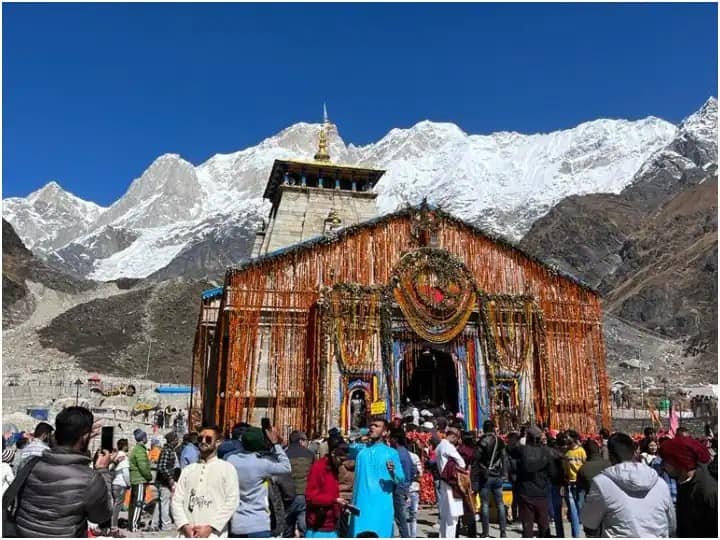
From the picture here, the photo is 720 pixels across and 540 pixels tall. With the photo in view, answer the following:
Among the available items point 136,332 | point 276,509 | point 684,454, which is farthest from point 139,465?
point 136,332

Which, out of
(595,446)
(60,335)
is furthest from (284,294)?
(60,335)

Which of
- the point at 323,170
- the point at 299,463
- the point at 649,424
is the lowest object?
the point at 299,463

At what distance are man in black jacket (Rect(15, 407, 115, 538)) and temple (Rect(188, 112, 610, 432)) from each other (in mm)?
17246

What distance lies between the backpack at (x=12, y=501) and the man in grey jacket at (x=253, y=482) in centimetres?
201

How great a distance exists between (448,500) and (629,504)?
4.58 m

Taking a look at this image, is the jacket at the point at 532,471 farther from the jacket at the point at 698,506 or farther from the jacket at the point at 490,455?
the jacket at the point at 698,506

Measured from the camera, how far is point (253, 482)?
21.6 feet

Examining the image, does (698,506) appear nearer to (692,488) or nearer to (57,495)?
(692,488)

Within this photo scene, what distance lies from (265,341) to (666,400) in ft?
106

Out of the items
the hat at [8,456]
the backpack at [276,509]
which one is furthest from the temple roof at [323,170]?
the backpack at [276,509]

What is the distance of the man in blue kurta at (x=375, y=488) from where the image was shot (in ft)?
23.6

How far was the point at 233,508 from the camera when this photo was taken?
580 cm

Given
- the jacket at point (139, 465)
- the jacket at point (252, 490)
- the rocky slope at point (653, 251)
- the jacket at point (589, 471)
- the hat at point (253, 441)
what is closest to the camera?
the jacket at point (252, 490)

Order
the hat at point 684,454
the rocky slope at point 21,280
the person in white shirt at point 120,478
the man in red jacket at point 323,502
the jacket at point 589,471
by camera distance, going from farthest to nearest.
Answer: the rocky slope at point 21,280 → the person in white shirt at point 120,478 → the jacket at point 589,471 → the man in red jacket at point 323,502 → the hat at point 684,454
